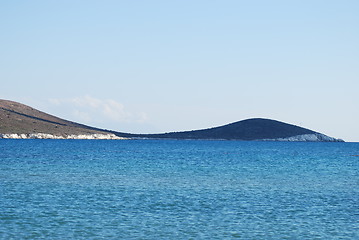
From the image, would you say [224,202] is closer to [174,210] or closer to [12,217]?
[174,210]

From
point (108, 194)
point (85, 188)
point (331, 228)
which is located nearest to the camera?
point (331, 228)

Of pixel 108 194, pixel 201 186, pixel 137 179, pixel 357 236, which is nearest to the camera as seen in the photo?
pixel 357 236

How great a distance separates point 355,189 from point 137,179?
22.1m

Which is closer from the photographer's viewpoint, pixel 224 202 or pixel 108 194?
pixel 224 202

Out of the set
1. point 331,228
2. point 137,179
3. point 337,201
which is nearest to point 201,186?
point 137,179

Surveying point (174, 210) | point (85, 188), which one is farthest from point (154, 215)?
point (85, 188)

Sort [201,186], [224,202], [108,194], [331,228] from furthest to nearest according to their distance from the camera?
[201,186], [108,194], [224,202], [331,228]

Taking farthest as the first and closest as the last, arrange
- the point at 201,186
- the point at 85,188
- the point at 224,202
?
the point at 201,186 < the point at 85,188 < the point at 224,202

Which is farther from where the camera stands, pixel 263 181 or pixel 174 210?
pixel 263 181

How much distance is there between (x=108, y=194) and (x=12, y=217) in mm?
11505

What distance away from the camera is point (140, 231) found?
2850 cm

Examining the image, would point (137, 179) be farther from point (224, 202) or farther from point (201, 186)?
point (224, 202)

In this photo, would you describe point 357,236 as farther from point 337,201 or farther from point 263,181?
point 263,181

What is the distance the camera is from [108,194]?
42.3 metres
